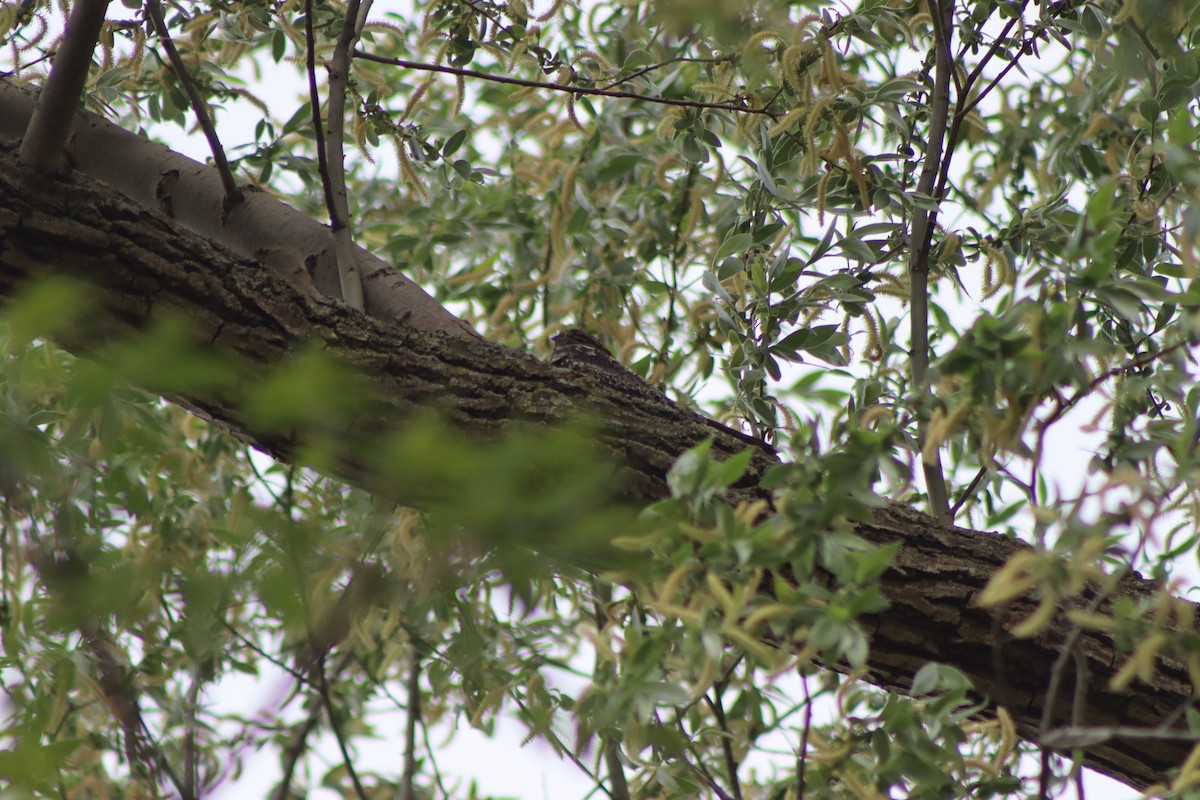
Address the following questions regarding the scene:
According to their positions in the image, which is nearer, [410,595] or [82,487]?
[410,595]

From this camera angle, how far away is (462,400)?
1.13 metres

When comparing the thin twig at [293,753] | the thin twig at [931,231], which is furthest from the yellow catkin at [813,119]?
the thin twig at [293,753]

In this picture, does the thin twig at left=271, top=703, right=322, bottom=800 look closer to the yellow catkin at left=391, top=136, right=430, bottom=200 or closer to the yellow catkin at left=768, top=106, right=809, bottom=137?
the yellow catkin at left=391, top=136, right=430, bottom=200

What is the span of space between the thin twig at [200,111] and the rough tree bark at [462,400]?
0.15 m

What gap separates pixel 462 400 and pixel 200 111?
1.50 feet

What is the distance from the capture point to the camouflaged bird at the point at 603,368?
1229 mm

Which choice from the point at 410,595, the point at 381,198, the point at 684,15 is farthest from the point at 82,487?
the point at 381,198

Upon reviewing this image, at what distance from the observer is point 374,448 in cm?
83

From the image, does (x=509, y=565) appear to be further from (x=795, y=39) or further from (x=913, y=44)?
(x=913, y=44)

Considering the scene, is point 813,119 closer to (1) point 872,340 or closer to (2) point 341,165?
(1) point 872,340

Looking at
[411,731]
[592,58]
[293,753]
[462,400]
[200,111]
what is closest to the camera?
[462,400]

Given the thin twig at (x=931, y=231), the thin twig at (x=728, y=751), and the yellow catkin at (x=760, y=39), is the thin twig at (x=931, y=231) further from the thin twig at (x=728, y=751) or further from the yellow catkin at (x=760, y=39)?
the thin twig at (x=728, y=751)

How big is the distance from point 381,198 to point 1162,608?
1.90 metres

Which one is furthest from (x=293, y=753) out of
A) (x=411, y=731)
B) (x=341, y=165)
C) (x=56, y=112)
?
(x=56, y=112)
